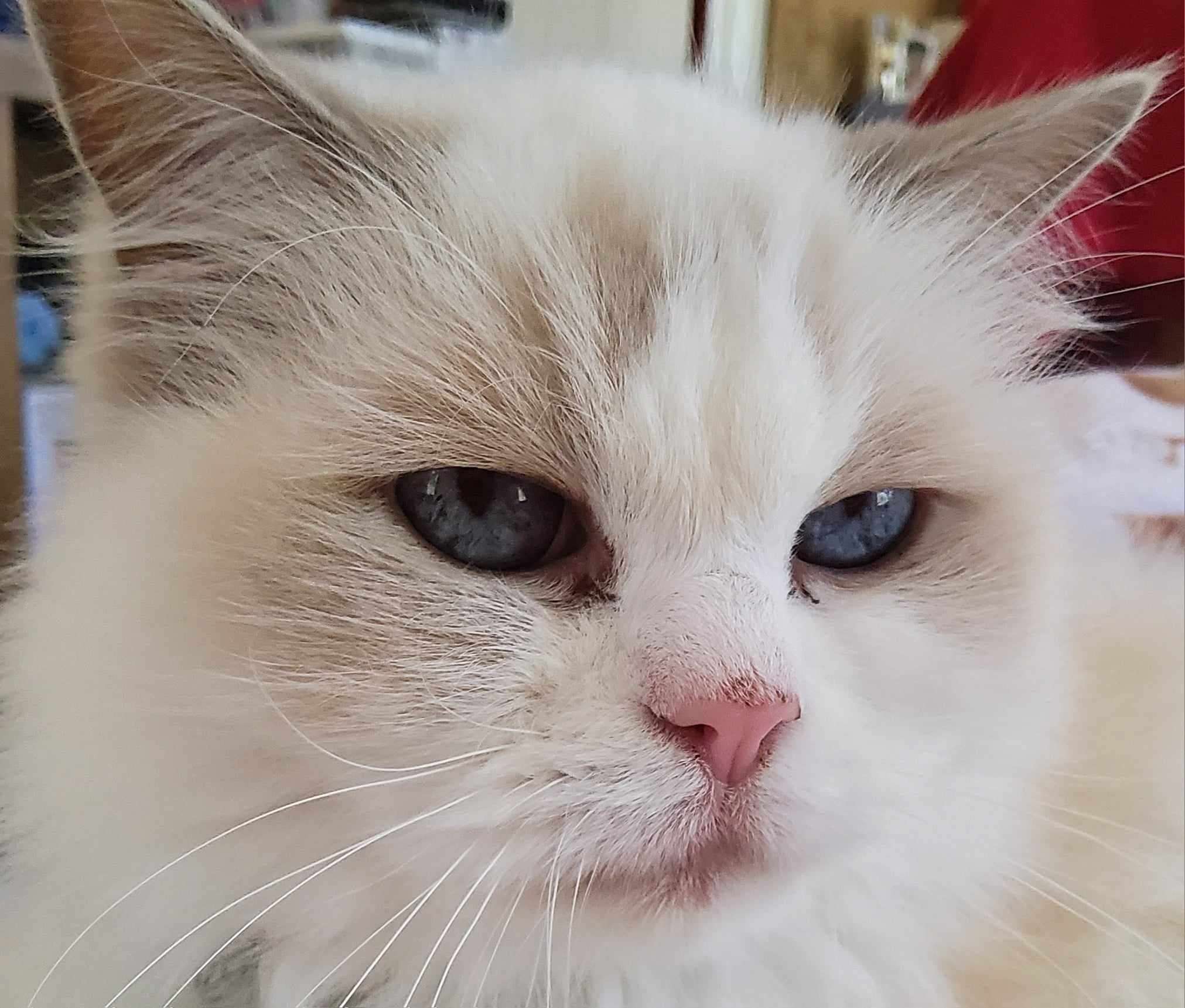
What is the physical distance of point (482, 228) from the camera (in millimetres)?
768

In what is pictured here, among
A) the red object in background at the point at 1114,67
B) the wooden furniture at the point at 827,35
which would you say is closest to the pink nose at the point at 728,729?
the red object in background at the point at 1114,67

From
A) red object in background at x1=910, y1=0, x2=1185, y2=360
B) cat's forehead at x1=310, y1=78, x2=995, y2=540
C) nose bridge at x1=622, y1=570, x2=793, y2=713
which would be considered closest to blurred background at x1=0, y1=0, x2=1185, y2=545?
red object in background at x1=910, y1=0, x2=1185, y2=360

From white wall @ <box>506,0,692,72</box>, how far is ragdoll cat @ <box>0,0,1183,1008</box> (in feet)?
3.42

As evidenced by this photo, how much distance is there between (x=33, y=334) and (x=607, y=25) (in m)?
1.15

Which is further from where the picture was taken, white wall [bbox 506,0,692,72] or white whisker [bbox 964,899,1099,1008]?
white wall [bbox 506,0,692,72]

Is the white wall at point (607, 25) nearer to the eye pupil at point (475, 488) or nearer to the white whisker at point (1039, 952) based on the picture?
the eye pupil at point (475, 488)

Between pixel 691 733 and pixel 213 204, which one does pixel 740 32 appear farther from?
pixel 691 733

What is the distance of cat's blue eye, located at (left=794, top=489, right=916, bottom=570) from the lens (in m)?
0.79

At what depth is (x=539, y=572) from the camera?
71cm

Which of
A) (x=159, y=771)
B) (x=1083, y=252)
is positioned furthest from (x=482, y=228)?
(x=1083, y=252)

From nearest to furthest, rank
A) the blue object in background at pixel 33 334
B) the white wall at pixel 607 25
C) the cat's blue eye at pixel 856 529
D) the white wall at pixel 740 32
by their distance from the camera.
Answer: the cat's blue eye at pixel 856 529, the blue object in background at pixel 33 334, the white wall at pixel 607 25, the white wall at pixel 740 32

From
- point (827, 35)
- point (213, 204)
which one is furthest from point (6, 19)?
point (827, 35)

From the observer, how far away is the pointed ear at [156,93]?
27.1 inches

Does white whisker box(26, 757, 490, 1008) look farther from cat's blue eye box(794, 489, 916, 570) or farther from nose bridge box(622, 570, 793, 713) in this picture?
cat's blue eye box(794, 489, 916, 570)
